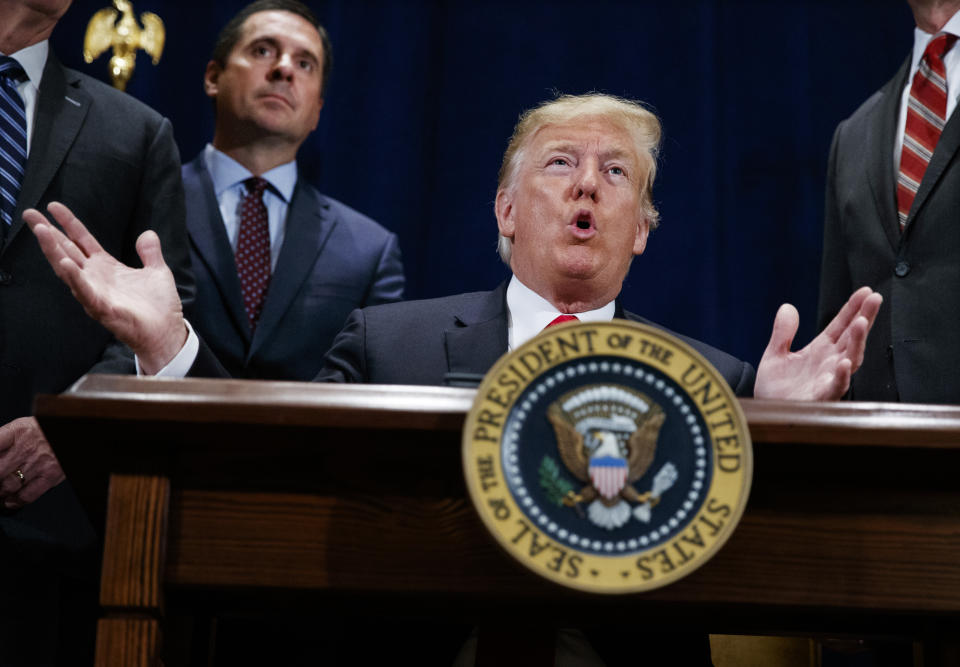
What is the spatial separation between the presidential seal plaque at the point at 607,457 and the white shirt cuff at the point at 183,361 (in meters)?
0.56

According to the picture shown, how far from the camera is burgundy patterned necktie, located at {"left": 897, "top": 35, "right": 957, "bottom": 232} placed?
2.07 m

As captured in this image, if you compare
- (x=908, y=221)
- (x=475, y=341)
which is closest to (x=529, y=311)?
(x=475, y=341)

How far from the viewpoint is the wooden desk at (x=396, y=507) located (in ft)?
2.91

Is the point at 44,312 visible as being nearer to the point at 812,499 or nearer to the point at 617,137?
the point at 617,137

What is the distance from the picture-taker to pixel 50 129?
1882mm

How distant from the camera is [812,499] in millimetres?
939

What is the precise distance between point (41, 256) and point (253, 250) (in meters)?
0.64

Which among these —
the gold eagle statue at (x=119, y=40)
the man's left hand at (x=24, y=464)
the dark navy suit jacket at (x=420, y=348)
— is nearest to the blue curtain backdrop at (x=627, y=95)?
the gold eagle statue at (x=119, y=40)

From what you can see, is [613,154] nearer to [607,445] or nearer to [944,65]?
[944,65]

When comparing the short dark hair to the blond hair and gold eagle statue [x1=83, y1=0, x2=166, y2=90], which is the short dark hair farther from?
the blond hair

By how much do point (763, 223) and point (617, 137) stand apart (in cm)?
110

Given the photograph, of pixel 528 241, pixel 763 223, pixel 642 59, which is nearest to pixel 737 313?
pixel 763 223

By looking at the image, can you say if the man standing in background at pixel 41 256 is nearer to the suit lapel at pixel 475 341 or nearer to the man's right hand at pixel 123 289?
the man's right hand at pixel 123 289

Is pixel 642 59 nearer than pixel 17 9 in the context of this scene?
No
